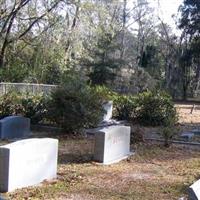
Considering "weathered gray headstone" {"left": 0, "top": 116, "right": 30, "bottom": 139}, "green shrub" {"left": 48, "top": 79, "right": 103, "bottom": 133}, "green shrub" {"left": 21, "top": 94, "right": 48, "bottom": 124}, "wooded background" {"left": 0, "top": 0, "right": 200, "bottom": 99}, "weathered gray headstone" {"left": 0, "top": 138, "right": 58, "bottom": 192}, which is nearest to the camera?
"weathered gray headstone" {"left": 0, "top": 138, "right": 58, "bottom": 192}

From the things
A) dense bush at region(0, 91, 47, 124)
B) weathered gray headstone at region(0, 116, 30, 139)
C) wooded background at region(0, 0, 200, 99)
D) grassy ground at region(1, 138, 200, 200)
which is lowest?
grassy ground at region(1, 138, 200, 200)

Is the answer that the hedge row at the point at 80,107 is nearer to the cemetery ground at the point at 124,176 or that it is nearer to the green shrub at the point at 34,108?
the green shrub at the point at 34,108

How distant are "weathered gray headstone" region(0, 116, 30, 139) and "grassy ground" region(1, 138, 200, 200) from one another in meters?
1.92

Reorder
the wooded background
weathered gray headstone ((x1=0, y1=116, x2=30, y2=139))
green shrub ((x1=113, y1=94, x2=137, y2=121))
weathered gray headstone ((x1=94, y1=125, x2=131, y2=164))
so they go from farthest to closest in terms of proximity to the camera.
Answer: the wooded background, green shrub ((x1=113, y1=94, x2=137, y2=121)), weathered gray headstone ((x1=0, y1=116, x2=30, y2=139)), weathered gray headstone ((x1=94, y1=125, x2=131, y2=164))

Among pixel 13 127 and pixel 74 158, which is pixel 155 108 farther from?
pixel 74 158

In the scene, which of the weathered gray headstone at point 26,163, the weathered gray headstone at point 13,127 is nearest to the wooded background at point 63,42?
the weathered gray headstone at point 13,127

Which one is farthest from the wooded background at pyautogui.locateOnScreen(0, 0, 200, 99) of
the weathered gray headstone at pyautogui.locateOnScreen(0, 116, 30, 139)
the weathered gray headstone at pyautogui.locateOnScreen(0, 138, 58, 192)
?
the weathered gray headstone at pyautogui.locateOnScreen(0, 138, 58, 192)

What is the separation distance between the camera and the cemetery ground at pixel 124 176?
297 inches

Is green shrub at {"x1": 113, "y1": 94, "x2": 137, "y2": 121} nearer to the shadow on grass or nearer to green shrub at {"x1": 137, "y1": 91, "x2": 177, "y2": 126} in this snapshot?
green shrub at {"x1": 137, "y1": 91, "x2": 177, "y2": 126}

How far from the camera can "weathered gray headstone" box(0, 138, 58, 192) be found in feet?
24.6

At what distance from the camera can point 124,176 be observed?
29.5ft

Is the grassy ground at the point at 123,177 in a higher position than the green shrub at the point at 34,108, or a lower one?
lower

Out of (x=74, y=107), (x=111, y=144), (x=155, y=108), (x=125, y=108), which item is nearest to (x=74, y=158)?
(x=111, y=144)

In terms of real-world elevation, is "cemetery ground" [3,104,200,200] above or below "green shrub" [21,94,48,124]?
below
